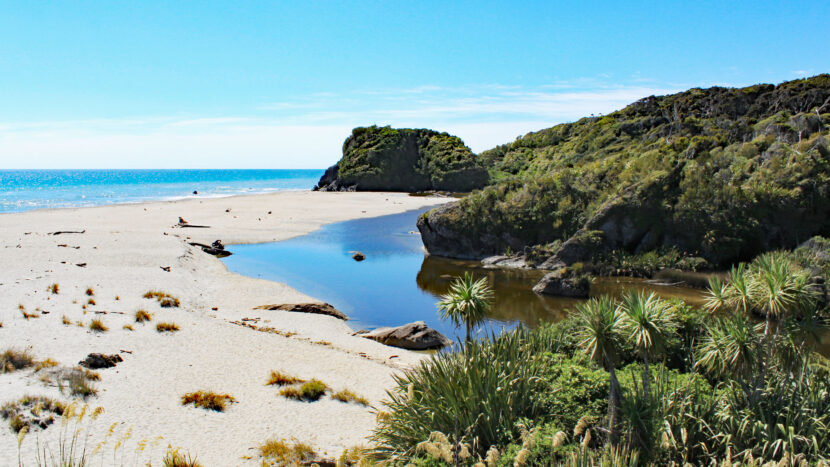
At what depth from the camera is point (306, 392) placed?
1392cm

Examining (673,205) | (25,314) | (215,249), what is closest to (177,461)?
(25,314)

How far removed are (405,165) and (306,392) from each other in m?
102

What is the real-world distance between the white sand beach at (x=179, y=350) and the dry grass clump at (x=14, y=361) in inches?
11.7

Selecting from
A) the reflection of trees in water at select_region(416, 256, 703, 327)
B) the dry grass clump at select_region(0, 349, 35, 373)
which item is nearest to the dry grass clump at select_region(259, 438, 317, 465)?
the dry grass clump at select_region(0, 349, 35, 373)

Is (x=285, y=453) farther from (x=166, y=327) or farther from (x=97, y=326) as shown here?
(x=97, y=326)

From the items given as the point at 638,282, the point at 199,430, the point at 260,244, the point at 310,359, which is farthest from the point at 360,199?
the point at 199,430

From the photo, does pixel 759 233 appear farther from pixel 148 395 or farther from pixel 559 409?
pixel 148 395

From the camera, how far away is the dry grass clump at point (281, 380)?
48.2ft

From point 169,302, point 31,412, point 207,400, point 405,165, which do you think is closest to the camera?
point 31,412

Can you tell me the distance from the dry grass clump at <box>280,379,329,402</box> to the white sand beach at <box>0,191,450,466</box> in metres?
0.24

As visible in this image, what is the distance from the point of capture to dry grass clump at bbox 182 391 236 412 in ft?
41.8

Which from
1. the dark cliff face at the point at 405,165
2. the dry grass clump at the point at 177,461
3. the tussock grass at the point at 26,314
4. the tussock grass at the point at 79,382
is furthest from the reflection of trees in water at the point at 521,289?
the dark cliff face at the point at 405,165

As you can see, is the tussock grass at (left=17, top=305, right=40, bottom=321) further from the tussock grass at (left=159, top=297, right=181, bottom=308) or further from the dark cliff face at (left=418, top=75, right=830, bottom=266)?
the dark cliff face at (left=418, top=75, right=830, bottom=266)

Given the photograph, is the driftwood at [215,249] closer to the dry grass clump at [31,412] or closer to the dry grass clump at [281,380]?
the dry grass clump at [281,380]
